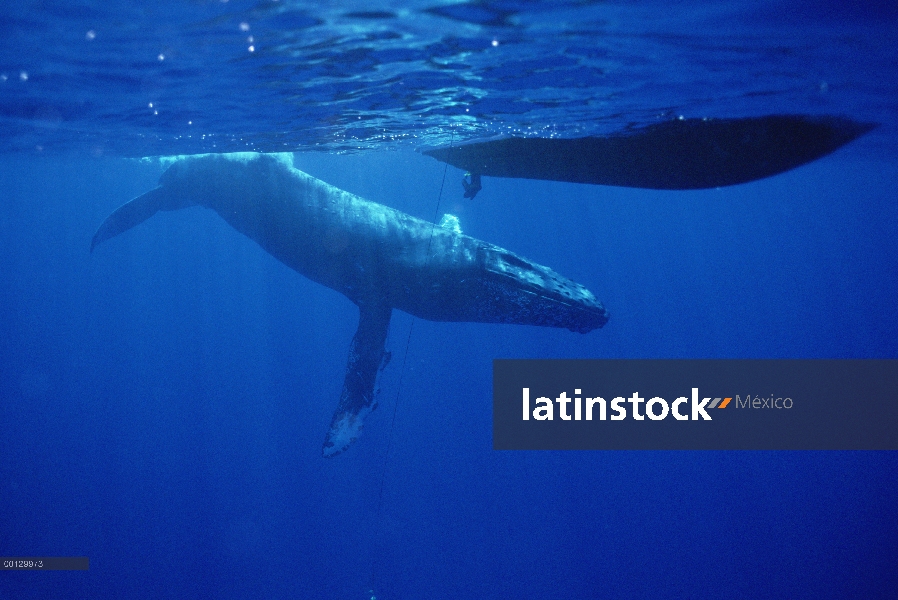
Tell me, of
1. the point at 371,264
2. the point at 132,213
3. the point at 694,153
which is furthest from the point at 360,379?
the point at 132,213

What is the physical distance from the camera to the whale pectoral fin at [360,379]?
411 inches

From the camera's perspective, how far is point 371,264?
11.5 meters

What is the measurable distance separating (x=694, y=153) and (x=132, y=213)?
14714mm

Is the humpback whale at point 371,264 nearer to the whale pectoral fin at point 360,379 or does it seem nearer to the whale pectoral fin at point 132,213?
the whale pectoral fin at point 360,379

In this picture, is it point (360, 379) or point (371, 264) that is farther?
point (371, 264)

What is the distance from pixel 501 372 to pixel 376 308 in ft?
16.0

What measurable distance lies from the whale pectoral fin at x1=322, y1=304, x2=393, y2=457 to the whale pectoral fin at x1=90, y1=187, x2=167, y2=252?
7654 millimetres

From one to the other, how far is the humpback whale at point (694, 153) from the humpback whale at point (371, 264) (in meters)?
2.28

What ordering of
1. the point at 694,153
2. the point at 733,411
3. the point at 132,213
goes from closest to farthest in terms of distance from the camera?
the point at 694,153 → the point at 132,213 → the point at 733,411

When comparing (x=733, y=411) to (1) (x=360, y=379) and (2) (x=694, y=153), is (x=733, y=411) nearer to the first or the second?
(1) (x=360, y=379)

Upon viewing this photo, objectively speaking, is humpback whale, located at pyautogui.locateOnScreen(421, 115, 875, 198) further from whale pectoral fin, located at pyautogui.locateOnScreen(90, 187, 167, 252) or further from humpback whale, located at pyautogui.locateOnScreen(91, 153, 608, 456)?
whale pectoral fin, located at pyautogui.locateOnScreen(90, 187, 167, 252)

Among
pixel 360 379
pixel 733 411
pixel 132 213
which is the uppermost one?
pixel 132 213

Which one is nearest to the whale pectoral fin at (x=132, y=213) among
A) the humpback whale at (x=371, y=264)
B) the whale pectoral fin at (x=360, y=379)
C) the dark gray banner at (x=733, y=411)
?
the humpback whale at (x=371, y=264)

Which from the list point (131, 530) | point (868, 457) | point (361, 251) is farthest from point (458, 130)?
point (868, 457)
